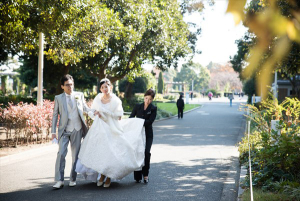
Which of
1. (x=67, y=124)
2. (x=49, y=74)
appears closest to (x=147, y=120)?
(x=67, y=124)

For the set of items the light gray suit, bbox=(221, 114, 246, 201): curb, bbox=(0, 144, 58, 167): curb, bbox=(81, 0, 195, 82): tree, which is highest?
bbox=(81, 0, 195, 82): tree

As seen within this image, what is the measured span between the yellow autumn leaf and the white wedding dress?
5073 mm

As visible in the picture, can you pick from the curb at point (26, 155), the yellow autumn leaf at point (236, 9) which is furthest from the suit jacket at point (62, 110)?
the yellow autumn leaf at point (236, 9)

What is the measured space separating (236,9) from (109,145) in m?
5.10

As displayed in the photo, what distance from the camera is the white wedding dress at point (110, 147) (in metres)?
6.06

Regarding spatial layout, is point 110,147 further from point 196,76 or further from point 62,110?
point 196,76

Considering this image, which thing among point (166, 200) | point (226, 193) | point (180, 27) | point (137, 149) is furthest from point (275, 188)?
point (180, 27)

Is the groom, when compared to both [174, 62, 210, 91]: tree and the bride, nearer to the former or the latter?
the bride

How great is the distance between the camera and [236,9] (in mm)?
1253

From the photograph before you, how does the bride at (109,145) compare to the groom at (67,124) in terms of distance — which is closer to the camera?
the bride at (109,145)

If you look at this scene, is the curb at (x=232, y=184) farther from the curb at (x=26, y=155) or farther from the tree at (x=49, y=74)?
the tree at (x=49, y=74)

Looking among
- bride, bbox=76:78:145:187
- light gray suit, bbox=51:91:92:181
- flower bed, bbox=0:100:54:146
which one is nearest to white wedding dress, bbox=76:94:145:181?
bride, bbox=76:78:145:187

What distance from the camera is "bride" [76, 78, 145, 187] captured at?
19.9 feet

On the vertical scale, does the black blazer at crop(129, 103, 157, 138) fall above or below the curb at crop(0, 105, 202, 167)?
above
